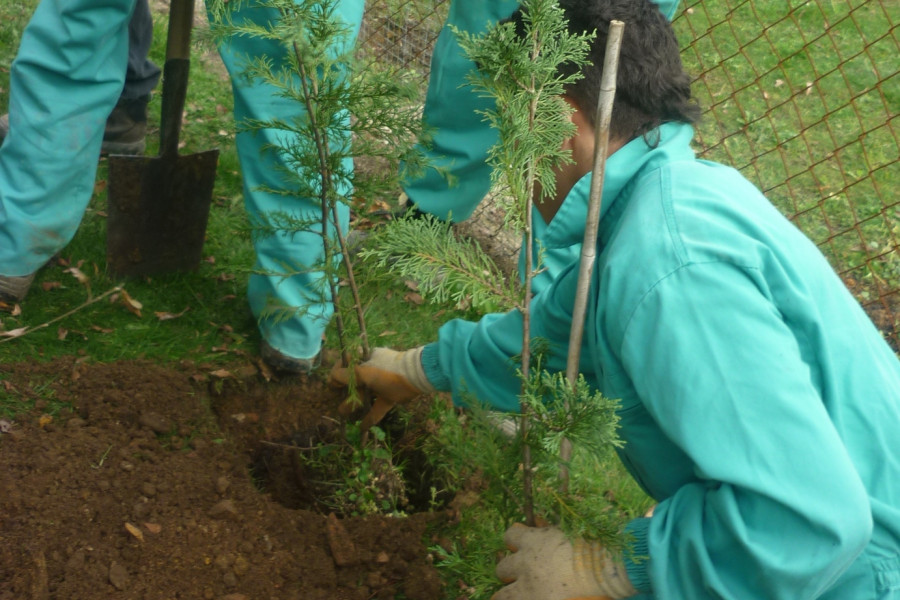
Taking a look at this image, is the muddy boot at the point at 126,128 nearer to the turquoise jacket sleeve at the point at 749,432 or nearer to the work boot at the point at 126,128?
the work boot at the point at 126,128

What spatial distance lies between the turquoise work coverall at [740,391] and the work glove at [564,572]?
0.17 ft

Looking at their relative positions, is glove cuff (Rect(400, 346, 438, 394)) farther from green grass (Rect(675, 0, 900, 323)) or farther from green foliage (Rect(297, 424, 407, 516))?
green grass (Rect(675, 0, 900, 323))

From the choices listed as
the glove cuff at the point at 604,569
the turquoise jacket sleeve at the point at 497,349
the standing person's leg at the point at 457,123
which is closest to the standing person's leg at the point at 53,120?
the standing person's leg at the point at 457,123

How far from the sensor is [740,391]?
138cm

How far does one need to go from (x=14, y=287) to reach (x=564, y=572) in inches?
87.1

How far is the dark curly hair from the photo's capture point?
1.79m

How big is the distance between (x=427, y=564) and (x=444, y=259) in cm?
104

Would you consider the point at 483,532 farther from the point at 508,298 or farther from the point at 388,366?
the point at 508,298

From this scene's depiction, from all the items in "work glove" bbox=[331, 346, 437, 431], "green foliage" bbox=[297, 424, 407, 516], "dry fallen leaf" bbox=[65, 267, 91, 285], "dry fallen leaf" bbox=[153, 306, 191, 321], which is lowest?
"green foliage" bbox=[297, 424, 407, 516]

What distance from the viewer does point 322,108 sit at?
2.04m

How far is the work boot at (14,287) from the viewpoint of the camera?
9.63ft

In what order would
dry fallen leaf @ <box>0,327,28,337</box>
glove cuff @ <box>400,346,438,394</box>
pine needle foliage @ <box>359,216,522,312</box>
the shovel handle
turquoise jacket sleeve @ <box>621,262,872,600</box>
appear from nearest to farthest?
turquoise jacket sleeve @ <box>621,262,872,600</box> < pine needle foliage @ <box>359,216,522,312</box> < glove cuff @ <box>400,346,438,394</box> < dry fallen leaf @ <box>0,327,28,337</box> < the shovel handle

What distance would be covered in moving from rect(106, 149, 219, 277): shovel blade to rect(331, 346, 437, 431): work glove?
3.47 feet

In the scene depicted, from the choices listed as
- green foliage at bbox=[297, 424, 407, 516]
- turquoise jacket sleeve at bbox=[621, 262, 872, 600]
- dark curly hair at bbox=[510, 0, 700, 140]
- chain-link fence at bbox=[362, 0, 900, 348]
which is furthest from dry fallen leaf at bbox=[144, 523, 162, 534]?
chain-link fence at bbox=[362, 0, 900, 348]
